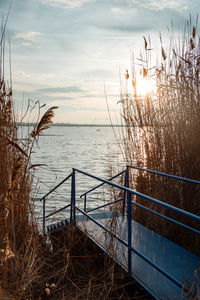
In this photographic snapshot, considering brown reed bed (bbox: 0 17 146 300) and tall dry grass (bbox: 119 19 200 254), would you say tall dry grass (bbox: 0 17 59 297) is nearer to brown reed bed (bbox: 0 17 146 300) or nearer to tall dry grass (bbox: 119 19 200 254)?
brown reed bed (bbox: 0 17 146 300)

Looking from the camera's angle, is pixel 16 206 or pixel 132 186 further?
pixel 132 186

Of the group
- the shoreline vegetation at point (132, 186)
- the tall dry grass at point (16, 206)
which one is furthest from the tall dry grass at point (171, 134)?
the tall dry grass at point (16, 206)

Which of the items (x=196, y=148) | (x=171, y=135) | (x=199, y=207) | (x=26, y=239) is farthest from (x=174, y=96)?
(x=26, y=239)

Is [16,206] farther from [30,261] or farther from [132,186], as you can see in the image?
[132,186]

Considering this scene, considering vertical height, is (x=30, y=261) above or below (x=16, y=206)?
below

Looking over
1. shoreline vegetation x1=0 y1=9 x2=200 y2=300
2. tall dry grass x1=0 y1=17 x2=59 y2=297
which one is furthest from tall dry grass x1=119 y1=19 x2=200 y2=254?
tall dry grass x1=0 y1=17 x2=59 y2=297

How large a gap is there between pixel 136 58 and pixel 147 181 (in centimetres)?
220

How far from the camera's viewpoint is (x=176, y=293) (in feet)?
9.29

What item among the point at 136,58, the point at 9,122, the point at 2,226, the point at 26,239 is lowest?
the point at 26,239

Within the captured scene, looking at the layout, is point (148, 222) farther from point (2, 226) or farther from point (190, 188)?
point (2, 226)

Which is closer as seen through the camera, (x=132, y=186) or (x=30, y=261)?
(x=30, y=261)

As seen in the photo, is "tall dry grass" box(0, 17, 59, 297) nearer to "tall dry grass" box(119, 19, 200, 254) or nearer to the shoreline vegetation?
the shoreline vegetation

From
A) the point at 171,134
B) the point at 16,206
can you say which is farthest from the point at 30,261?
the point at 171,134

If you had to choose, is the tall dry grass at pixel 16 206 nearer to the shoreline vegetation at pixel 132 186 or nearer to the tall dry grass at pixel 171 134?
the shoreline vegetation at pixel 132 186
